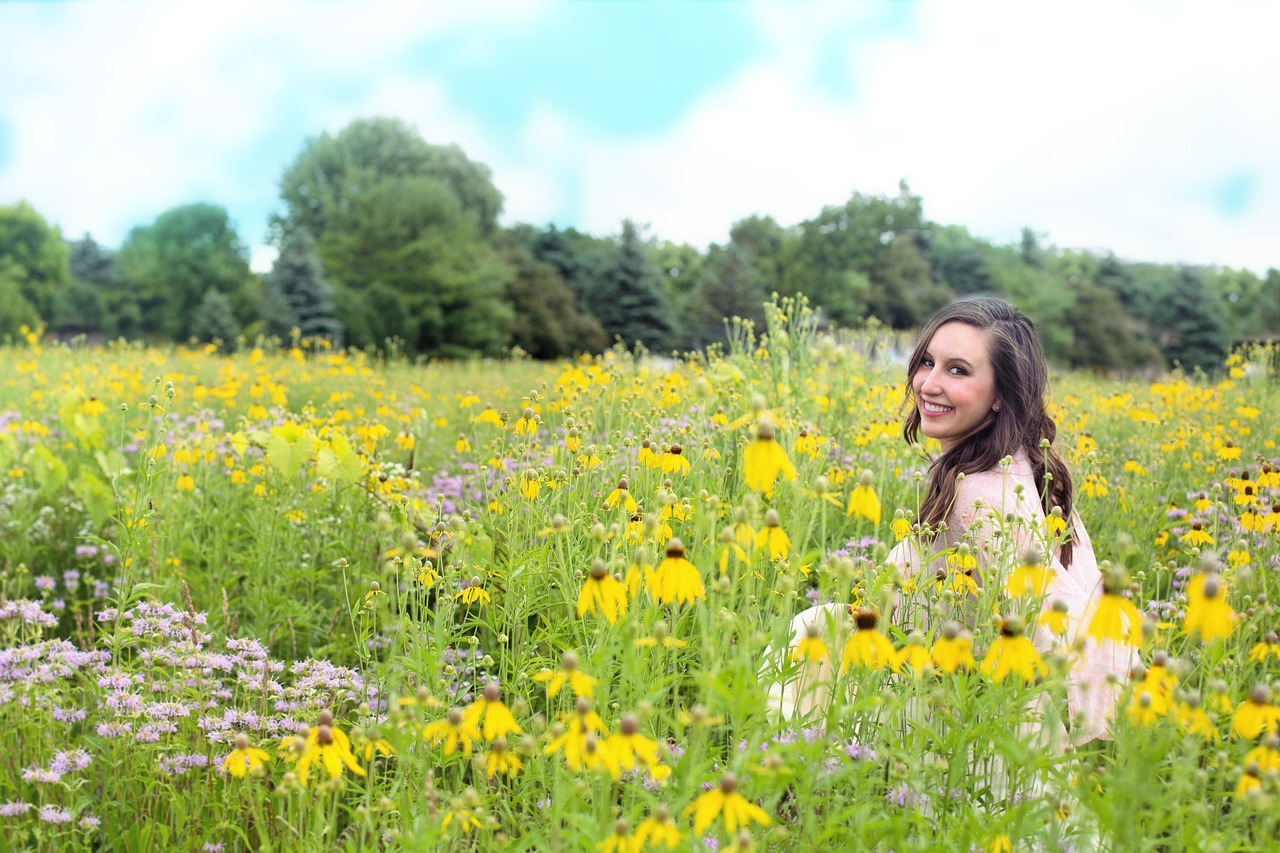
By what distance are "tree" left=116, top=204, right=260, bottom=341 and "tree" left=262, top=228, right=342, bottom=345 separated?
994cm

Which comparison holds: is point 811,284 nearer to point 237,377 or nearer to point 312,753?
point 237,377

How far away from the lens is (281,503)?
344cm

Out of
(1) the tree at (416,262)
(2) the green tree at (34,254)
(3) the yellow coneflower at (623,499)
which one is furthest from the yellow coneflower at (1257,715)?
(2) the green tree at (34,254)

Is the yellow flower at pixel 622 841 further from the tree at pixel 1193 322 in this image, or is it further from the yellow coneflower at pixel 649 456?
the tree at pixel 1193 322

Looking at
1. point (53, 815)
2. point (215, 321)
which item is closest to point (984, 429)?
point (53, 815)

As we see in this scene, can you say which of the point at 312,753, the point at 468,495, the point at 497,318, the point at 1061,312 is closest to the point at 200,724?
the point at 312,753

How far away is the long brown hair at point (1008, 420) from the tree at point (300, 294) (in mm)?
26195

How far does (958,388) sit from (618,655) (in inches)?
64.5

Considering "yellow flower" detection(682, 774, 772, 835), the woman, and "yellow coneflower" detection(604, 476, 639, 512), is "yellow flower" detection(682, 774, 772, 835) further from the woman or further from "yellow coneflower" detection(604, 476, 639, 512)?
the woman

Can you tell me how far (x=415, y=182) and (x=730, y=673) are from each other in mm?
34255

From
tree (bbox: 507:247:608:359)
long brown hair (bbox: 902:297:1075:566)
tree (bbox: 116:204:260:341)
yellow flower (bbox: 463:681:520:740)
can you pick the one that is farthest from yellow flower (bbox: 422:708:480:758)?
tree (bbox: 116:204:260:341)

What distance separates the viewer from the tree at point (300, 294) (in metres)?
27.0

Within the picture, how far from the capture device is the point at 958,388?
10.00 feet

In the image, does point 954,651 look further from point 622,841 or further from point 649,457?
point 649,457
